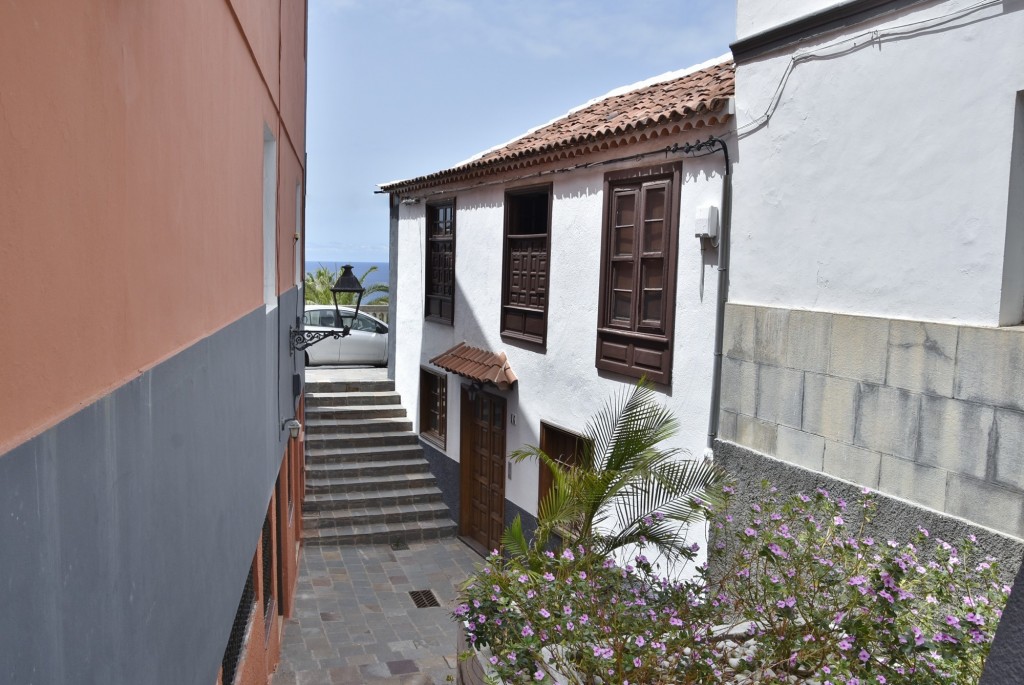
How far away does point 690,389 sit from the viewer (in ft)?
28.4

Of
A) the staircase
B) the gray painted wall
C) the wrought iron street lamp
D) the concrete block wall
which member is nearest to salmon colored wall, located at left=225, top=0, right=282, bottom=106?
the gray painted wall

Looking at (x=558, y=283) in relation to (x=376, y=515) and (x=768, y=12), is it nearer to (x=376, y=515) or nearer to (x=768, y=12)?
(x=768, y=12)

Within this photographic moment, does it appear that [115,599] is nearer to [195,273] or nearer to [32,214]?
[32,214]

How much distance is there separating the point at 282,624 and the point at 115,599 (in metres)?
9.28

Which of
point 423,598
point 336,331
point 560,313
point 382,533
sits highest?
point 560,313

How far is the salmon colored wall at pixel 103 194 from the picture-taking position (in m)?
1.70

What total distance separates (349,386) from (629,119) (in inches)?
405

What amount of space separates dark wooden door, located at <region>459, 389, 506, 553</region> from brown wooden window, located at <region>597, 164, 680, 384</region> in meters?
3.71

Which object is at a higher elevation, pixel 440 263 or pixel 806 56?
pixel 806 56

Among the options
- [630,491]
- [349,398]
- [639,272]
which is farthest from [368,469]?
[630,491]

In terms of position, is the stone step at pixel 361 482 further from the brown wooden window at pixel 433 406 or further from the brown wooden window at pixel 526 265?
the brown wooden window at pixel 526 265

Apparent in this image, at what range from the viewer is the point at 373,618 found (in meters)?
11.7

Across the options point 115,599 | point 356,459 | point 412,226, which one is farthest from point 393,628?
point 115,599

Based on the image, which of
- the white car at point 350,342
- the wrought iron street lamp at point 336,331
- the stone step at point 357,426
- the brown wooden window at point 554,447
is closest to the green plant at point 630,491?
the brown wooden window at point 554,447
